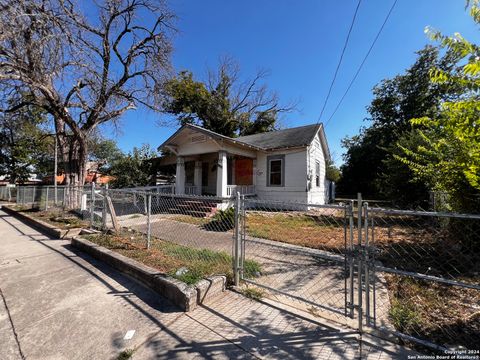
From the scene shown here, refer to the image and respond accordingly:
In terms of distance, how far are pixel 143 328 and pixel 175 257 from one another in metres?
2.14

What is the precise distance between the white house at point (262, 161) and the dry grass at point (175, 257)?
6382 mm

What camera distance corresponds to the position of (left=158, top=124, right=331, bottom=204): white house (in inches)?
498

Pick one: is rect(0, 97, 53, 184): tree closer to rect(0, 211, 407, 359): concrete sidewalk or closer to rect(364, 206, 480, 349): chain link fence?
rect(0, 211, 407, 359): concrete sidewalk

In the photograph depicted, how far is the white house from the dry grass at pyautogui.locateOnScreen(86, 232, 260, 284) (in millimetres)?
6382

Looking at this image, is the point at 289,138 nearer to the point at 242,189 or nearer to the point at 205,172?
the point at 242,189

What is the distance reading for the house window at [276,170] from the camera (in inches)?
528

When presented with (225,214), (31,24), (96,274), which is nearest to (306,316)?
(96,274)

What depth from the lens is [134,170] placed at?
20.1 meters

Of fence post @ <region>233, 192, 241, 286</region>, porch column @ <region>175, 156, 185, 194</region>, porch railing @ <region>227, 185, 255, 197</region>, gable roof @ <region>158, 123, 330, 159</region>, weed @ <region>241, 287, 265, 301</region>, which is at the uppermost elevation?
gable roof @ <region>158, 123, 330, 159</region>

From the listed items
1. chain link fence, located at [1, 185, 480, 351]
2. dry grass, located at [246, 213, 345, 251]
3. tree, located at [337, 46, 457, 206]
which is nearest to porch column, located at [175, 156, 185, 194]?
dry grass, located at [246, 213, 345, 251]

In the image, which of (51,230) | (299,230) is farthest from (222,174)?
(51,230)

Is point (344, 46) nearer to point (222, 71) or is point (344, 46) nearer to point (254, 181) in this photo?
point (254, 181)

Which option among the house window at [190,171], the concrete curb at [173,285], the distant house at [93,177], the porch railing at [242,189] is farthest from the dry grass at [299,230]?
the distant house at [93,177]

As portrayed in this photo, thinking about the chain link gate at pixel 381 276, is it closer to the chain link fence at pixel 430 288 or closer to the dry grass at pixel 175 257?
the chain link fence at pixel 430 288
